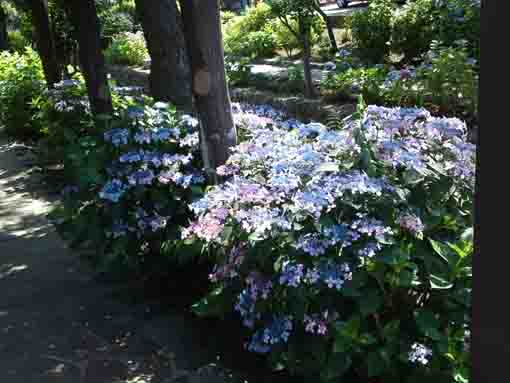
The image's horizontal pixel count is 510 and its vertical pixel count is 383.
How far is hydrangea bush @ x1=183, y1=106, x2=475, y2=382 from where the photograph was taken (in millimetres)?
2787

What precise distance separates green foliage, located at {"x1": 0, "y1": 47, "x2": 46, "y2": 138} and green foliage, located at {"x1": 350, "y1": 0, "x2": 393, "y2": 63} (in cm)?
552

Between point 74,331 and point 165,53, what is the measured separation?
432 cm

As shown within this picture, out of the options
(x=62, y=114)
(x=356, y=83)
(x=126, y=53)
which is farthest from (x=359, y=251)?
(x=126, y=53)

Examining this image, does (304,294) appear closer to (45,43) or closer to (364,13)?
(45,43)

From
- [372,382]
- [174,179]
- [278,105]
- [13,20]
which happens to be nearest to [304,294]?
[372,382]

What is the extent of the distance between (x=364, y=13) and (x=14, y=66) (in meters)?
6.30

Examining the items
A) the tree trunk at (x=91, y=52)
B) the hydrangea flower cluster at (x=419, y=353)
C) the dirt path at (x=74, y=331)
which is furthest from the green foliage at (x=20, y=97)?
the hydrangea flower cluster at (x=419, y=353)

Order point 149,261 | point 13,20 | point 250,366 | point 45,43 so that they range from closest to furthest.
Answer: point 250,366 < point 149,261 < point 45,43 < point 13,20

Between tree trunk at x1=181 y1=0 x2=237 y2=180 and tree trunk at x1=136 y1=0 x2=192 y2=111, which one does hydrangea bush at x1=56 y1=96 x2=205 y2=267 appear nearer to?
tree trunk at x1=181 y1=0 x2=237 y2=180

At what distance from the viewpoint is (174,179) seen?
13.4 ft

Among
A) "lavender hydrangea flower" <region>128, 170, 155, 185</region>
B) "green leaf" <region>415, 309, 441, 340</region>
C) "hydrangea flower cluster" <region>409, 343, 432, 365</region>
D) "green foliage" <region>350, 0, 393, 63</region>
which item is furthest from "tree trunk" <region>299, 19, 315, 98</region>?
"hydrangea flower cluster" <region>409, 343, 432, 365</region>

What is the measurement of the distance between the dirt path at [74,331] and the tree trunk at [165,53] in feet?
8.18

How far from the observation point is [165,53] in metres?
7.66

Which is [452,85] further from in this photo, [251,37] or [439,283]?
[251,37]
